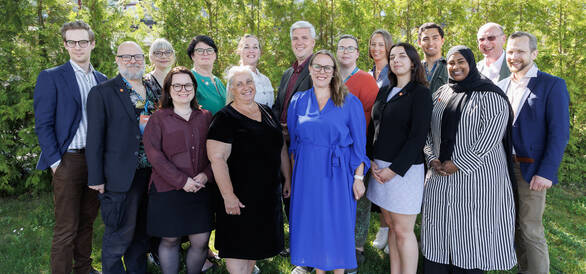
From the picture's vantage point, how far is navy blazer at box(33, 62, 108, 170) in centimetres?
322

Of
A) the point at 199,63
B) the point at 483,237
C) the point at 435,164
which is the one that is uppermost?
the point at 199,63

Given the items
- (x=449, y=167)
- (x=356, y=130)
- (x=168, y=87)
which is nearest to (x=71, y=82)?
(x=168, y=87)

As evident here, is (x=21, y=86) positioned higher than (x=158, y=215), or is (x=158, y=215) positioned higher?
(x=21, y=86)

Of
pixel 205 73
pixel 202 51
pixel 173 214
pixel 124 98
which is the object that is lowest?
pixel 173 214

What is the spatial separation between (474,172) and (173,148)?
2708 mm

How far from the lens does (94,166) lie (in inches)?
122

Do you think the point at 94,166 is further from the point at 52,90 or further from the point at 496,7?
the point at 496,7

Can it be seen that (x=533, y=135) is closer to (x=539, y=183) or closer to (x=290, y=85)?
(x=539, y=183)

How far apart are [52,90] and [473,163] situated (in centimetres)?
396

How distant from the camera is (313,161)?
3.09m

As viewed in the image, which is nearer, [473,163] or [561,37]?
[473,163]

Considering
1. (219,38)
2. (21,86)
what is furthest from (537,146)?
(21,86)

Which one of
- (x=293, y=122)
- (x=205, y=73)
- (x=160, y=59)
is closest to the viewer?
(x=293, y=122)

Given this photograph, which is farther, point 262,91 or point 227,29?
point 227,29
